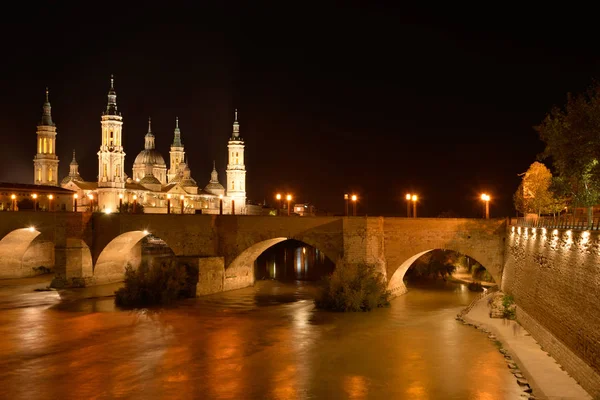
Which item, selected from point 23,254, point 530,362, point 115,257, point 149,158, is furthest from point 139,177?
point 530,362

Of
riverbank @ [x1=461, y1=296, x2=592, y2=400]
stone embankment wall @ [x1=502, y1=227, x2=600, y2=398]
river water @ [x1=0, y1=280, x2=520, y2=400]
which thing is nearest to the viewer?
stone embankment wall @ [x1=502, y1=227, x2=600, y2=398]

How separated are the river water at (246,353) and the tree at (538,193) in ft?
22.6

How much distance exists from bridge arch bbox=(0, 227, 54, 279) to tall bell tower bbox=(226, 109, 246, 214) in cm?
4613

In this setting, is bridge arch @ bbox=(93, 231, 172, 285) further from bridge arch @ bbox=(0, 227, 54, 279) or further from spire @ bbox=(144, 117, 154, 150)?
spire @ bbox=(144, 117, 154, 150)

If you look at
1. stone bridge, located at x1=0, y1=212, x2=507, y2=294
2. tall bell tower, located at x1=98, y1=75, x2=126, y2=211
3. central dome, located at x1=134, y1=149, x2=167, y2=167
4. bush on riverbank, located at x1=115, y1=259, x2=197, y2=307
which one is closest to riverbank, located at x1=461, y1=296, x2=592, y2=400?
stone bridge, located at x1=0, y1=212, x2=507, y2=294

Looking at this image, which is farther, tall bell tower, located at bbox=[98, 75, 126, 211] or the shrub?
tall bell tower, located at bbox=[98, 75, 126, 211]

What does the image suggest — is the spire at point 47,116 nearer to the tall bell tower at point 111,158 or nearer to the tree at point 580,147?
the tall bell tower at point 111,158

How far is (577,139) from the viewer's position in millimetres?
23062

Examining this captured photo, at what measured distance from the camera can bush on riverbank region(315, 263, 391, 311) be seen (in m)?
28.1

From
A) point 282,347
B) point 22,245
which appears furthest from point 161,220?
point 282,347

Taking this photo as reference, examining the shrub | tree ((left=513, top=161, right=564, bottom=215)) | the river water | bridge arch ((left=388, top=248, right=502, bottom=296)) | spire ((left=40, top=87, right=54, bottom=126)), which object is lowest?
the river water

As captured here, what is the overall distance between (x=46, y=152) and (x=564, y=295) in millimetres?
69552

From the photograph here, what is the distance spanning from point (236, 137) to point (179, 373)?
2864 inches

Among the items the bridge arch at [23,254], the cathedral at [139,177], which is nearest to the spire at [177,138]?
the cathedral at [139,177]
